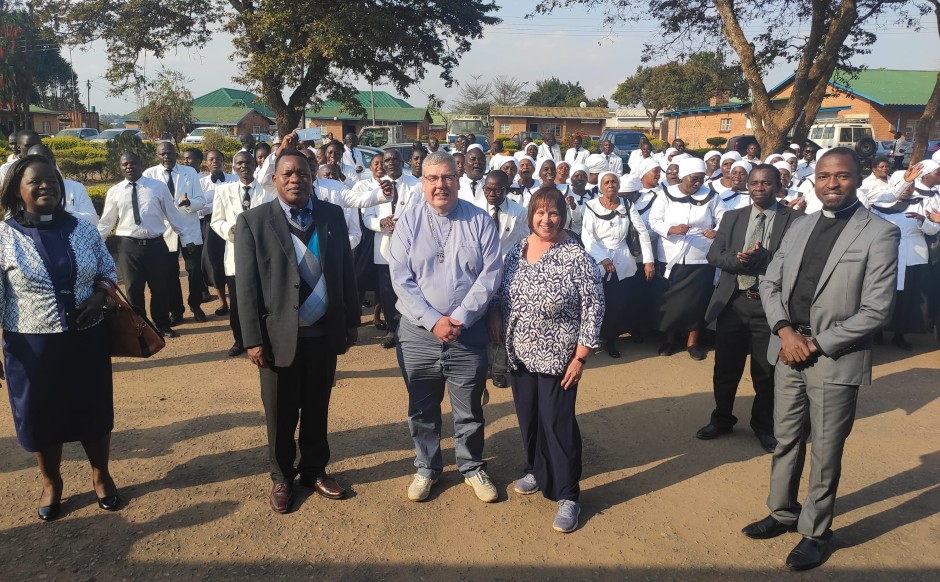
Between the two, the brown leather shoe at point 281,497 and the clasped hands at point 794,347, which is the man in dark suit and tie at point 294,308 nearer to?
the brown leather shoe at point 281,497

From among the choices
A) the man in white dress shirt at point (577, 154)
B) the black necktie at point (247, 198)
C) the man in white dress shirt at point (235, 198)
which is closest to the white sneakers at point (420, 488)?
the man in white dress shirt at point (235, 198)

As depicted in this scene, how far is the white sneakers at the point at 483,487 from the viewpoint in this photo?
3.87 meters

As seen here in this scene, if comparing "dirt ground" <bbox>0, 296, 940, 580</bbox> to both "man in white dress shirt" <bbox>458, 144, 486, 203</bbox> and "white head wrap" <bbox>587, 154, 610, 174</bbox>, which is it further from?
"white head wrap" <bbox>587, 154, 610, 174</bbox>

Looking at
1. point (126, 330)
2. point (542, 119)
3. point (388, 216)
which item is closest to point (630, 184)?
point (388, 216)

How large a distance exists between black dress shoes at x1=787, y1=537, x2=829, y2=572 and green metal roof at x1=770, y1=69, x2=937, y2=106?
34.1 meters

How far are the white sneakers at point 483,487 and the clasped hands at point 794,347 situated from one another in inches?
68.7

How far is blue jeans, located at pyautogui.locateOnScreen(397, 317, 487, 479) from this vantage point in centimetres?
378

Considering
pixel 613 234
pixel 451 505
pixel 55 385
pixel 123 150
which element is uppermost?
pixel 123 150

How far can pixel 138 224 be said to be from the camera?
271 inches

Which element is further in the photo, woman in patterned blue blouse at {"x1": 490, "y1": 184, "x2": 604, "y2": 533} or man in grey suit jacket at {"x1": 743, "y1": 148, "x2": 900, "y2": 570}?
woman in patterned blue blouse at {"x1": 490, "y1": 184, "x2": 604, "y2": 533}

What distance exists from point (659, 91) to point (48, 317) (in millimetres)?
50367

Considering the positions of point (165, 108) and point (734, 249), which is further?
point (165, 108)

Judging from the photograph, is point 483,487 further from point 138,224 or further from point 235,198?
point 138,224

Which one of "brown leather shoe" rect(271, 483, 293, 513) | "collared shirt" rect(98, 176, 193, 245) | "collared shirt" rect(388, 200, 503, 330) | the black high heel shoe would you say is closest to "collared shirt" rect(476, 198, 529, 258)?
"collared shirt" rect(388, 200, 503, 330)
